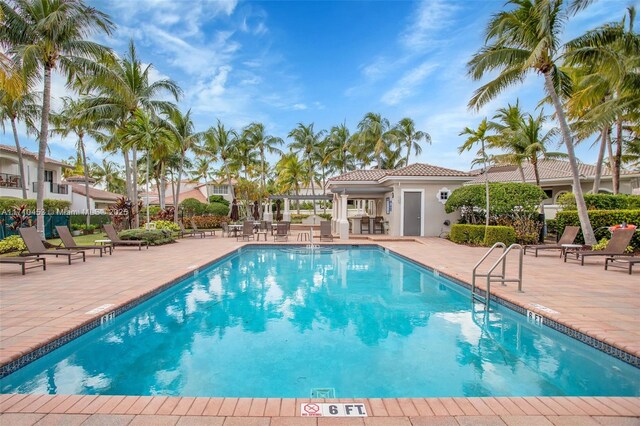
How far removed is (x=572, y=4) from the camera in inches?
473

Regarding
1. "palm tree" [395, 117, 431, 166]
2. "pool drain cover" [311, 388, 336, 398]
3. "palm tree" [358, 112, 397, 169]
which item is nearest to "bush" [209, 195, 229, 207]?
"palm tree" [358, 112, 397, 169]

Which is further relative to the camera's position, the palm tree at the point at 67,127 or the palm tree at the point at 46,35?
the palm tree at the point at 67,127

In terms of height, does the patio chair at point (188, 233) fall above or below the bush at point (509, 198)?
below

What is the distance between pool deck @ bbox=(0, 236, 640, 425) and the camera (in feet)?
8.70

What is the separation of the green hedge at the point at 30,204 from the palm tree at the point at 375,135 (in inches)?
1001

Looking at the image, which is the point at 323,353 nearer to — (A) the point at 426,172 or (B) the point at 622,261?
(B) the point at 622,261

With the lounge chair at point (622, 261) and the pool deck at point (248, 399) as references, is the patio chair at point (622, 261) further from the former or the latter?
the pool deck at point (248, 399)

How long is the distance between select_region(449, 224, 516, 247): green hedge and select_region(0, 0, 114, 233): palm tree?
17279 mm

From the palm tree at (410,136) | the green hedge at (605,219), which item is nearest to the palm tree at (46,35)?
the green hedge at (605,219)

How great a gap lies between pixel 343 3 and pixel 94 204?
125ft

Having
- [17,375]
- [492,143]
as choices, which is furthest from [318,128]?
[17,375]

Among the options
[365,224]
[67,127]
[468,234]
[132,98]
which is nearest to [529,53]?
[468,234]

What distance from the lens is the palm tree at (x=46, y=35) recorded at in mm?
12375

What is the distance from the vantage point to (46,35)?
12.7 meters
